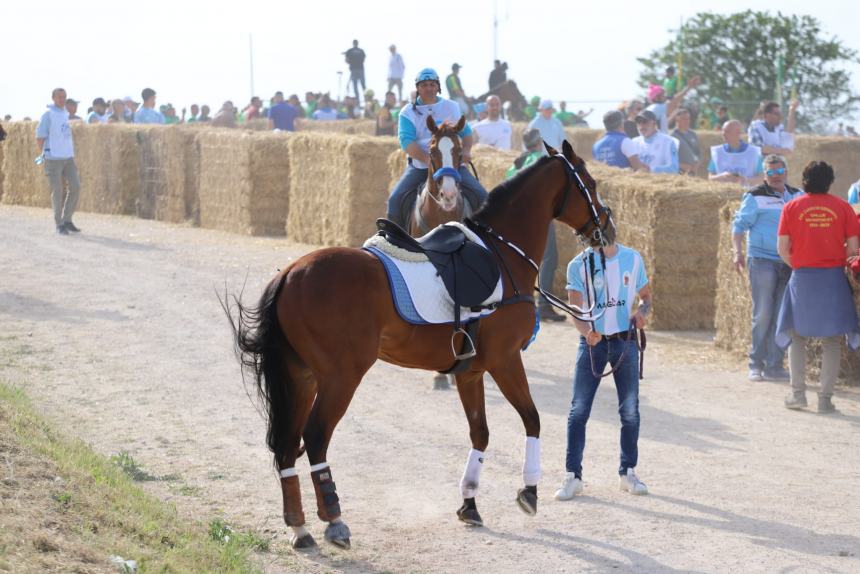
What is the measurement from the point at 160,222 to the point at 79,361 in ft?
47.9

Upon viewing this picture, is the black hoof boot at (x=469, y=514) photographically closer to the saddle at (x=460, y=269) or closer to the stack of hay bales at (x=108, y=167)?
the saddle at (x=460, y=269)

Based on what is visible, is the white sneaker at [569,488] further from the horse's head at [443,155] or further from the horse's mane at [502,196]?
the horse's head at [443,155]

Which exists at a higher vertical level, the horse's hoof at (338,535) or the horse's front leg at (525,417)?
the horse's front leg at (525,417)

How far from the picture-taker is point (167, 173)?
26.9 meters

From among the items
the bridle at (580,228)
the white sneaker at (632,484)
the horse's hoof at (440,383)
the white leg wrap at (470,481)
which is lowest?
the horse's hoof at (440,383)

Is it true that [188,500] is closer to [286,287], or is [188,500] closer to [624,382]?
[286,287]

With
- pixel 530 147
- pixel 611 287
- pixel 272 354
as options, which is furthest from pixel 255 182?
pixel 272 354

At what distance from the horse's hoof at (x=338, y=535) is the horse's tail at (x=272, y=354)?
0.51m

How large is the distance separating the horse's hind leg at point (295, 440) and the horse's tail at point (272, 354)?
0.6 inches

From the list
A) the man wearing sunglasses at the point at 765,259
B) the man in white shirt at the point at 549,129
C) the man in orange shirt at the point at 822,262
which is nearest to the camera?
the man in orange shirt at the point at 822,262

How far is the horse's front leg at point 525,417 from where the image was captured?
805 centimetres

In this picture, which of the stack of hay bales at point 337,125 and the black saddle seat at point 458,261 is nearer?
the black saddle seat at point 458,261

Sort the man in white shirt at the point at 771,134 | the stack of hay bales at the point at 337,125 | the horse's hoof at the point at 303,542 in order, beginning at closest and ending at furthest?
the horse's hoof at the point at 303,542
the man in white shirt at the point at 771,134
the stack of hay bales at the point at 337,125

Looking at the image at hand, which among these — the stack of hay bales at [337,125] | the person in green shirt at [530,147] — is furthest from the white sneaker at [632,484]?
the stack of hay bales at [337,125]
